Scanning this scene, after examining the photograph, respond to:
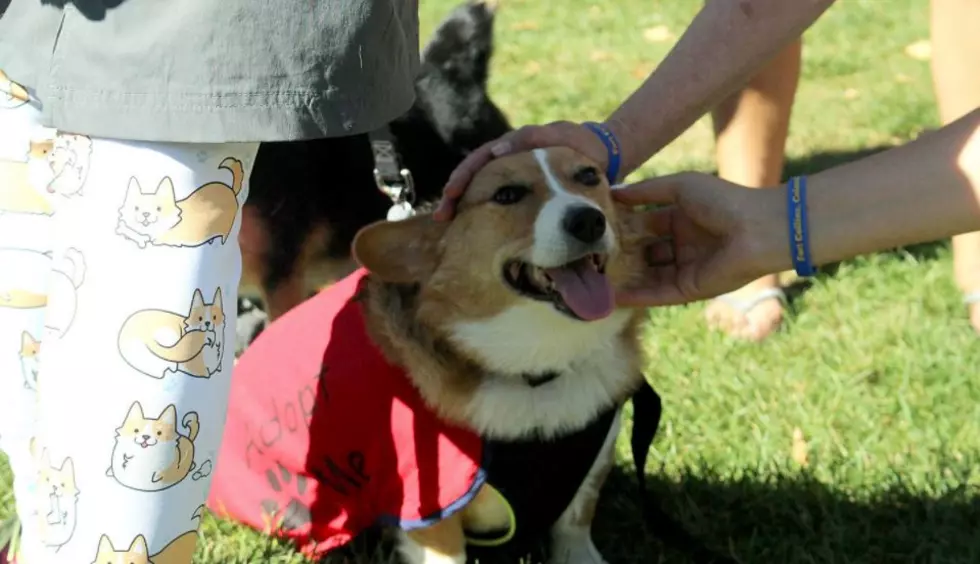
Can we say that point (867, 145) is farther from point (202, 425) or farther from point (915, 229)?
point (202, 425)

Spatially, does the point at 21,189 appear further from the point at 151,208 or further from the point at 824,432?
the point at 824,432

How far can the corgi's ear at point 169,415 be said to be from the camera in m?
1.41

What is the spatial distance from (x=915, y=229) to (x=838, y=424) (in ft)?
3.95

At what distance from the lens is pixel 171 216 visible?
54.6 inches

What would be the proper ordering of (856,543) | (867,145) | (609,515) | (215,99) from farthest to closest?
(867,145) → (609,515) → (856,543) → (215,99)

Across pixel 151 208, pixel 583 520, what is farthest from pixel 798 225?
pixel 151 208

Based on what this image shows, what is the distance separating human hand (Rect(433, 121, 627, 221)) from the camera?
→ 2.05m

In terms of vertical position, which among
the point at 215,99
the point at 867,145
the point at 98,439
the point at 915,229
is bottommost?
the point at 867,145

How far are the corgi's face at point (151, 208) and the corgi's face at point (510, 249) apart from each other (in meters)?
0.66

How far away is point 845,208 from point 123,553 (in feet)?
3.94

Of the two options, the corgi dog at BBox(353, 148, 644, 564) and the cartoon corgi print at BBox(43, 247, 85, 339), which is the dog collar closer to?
the corgi dog at BBox(353, 148, 644, 564)

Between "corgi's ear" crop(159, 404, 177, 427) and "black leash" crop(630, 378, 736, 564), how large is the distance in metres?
1.04

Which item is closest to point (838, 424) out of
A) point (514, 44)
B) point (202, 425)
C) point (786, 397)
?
point (786, 397)

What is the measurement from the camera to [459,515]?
2.08m
